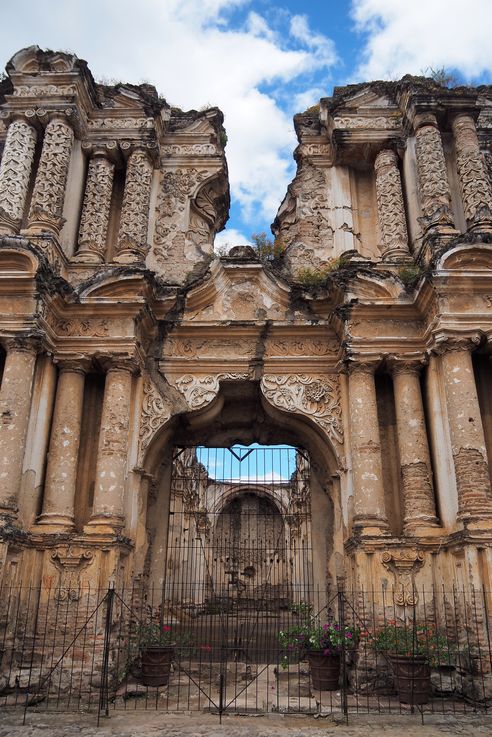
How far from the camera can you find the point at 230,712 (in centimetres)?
709

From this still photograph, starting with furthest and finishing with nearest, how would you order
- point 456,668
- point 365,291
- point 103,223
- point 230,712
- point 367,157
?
point 367,157 → point 103,223 → point 365,291 → point 456,668 → point 230,712

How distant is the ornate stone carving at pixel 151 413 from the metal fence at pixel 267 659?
234cm

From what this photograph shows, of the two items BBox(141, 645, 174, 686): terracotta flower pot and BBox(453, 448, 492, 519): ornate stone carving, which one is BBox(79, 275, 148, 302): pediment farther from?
BBox(453, 448, 492, 519): ornate stone carving

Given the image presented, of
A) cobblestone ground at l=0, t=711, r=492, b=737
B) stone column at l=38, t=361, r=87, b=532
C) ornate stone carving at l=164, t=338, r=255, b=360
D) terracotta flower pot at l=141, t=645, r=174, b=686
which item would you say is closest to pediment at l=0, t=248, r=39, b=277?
stone column at l=38, t=361, r=87, b=532

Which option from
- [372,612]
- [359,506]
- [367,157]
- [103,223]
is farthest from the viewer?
[367,157]

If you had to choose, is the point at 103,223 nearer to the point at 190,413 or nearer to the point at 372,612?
the point at 190,413

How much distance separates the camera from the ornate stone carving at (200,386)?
34.1ft

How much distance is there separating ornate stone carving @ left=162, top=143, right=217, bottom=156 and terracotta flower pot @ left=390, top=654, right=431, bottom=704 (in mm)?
9705

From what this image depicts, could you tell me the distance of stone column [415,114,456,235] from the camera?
1055 cm

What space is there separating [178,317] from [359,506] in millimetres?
4284

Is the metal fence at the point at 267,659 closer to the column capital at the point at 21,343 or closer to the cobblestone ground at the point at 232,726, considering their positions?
the cobblestone ground at the point at 232,726

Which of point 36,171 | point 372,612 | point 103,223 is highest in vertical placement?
point 36,171

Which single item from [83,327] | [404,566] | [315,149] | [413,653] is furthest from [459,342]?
[83,327]

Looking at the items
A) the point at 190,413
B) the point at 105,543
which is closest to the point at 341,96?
the point at 190,413
